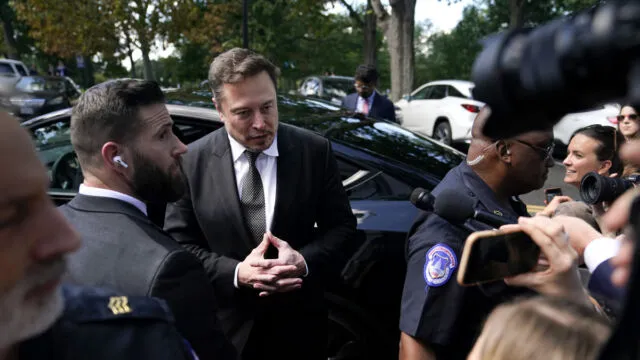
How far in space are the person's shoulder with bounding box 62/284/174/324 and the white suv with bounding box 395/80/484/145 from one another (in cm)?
980

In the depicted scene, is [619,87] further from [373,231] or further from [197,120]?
[197,120]

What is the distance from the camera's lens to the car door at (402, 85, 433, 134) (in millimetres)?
13054

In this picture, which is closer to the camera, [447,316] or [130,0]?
[447,316]

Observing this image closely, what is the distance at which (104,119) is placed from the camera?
5.62 feet

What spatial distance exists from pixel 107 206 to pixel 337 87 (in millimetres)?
14408

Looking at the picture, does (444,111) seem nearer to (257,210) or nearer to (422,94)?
(422,94)

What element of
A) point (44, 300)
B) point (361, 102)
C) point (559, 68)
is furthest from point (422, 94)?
point (559, 68)

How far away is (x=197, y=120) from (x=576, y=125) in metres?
8.19

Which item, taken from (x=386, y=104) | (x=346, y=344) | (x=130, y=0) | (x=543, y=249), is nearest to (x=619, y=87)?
(x=543, y=249)

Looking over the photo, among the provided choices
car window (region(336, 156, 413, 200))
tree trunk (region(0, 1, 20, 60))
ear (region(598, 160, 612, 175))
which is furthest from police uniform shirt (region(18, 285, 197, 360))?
tree trunk (region(0, 1, 20, 60))

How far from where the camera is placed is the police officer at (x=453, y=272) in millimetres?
1659

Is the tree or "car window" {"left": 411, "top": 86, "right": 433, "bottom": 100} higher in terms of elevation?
the tree

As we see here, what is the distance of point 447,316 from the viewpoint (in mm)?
1660

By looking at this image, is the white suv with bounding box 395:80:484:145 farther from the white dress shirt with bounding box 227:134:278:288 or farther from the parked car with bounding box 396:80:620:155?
the white dress shirt with bounding box 227:134:278:288
